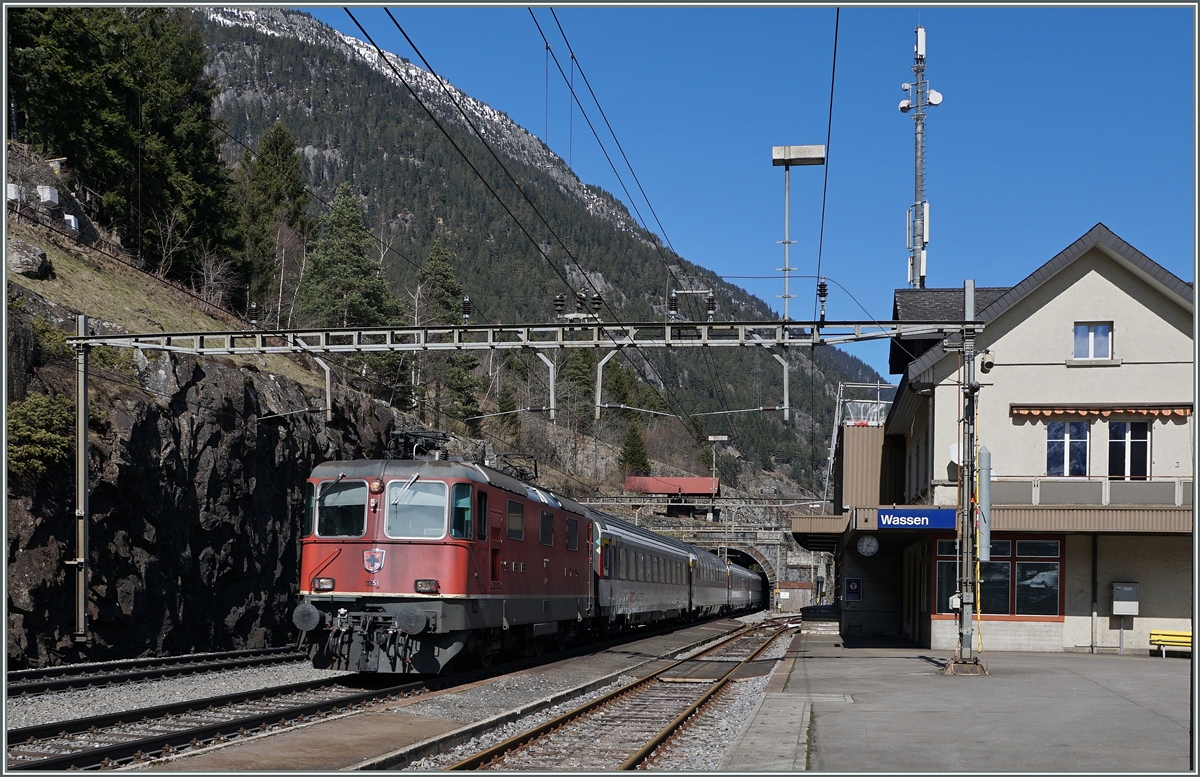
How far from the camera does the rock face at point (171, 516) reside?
19281 millimetres

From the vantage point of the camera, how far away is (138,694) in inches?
554

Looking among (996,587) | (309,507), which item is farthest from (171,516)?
(996,587)

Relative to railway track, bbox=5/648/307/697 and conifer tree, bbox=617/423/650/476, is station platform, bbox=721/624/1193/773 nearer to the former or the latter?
railway track, bbox=5/648/307/697

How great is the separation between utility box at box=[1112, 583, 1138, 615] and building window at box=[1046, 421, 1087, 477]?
107 inches

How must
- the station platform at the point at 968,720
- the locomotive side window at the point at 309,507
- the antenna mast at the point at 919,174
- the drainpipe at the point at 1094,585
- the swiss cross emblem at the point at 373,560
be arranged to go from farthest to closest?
1. the antenna mast at the point at 919,174
2. the drainpipe at the point at 1094,585
3. the locomotive side window at the point at 309,507
4. the swiss cross emblem at the point at 373,560
5. the station platform at the point at 968,720

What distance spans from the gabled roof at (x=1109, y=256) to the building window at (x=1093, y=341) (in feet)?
4.82

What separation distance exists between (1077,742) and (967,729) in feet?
3.78

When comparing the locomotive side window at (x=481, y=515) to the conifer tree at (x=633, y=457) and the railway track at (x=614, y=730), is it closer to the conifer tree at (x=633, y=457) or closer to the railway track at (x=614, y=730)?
the railway track at (x=614, y=730)

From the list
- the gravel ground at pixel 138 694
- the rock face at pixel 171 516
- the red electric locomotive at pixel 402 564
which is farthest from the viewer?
the rock face at pixel 171 516

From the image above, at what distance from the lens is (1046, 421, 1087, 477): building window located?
84.6ft

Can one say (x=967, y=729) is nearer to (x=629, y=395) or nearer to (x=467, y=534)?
(x=467, y=534)

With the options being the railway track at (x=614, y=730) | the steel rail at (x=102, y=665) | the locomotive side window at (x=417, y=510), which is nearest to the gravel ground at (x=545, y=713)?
the railway track at (x=614, y=730)

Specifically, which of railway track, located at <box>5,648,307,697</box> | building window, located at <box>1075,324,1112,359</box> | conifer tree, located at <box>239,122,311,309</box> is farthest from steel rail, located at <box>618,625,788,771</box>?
conifer tree, located at <box>239,122,311,309</box>

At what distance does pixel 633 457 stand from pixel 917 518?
264ft
